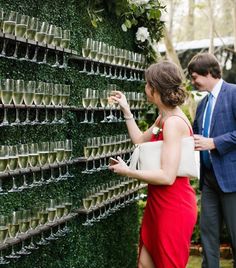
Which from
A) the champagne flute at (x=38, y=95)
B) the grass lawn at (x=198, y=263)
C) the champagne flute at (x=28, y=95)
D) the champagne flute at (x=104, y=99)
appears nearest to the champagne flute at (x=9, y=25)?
the champagne flute at (x=28, y=95)

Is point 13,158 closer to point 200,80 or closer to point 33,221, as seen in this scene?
point 33,221

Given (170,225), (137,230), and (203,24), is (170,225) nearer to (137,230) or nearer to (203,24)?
(137,230)

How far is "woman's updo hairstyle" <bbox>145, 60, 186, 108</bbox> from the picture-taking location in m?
3.43

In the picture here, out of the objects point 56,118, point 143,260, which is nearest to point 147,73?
point 56,118

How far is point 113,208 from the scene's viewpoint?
188 inches

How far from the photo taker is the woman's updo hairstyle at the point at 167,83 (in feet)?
11.3

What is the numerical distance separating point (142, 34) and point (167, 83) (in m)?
2.01

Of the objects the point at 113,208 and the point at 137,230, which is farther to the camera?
the point at 137,230

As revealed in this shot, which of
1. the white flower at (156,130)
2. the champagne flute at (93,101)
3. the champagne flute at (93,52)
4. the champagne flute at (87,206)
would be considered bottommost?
the champagne flute at (87,206)

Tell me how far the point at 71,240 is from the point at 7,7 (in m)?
1.80

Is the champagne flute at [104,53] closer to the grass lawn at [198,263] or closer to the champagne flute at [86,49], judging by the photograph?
the champagne flute at [86,49]

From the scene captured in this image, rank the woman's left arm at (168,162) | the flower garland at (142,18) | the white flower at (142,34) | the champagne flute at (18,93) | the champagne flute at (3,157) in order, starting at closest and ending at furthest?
the champagne flute at (3,157)
the champagne flute at (18,93)
the woman's left arm at (168,162)
the flower garland at (142,18)
the white flower at (142,34)

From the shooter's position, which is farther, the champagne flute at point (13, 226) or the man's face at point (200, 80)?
the man's face at point (200, 80)

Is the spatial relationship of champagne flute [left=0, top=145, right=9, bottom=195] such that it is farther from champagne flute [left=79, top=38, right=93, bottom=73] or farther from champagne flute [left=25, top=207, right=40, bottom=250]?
champagne flute [left=79, top=38, right=93, bottom=73]
